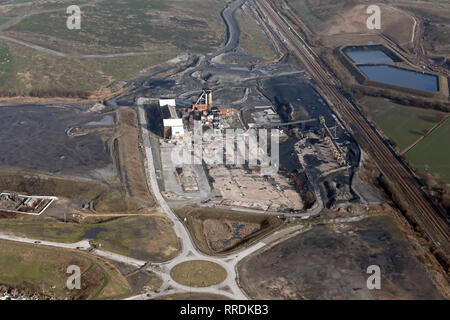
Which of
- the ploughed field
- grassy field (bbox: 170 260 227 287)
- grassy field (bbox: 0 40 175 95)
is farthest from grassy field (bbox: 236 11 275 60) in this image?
grassy field (bbox: 170 260 227 287)

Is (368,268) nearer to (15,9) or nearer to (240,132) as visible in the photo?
(240,132)

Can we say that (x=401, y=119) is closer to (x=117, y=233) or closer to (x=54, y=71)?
(x=117, y=233)

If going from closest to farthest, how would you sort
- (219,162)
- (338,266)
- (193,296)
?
(193,296) → (338,266) → (219,162)

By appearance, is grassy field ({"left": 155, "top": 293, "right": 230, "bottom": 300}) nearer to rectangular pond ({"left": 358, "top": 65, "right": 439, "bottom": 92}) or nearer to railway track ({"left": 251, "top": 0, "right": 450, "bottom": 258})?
railway track ({"left": 251, "top": 0, "right": 450, "bottom": 258})

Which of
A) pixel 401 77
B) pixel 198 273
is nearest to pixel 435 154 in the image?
pixel 401 77

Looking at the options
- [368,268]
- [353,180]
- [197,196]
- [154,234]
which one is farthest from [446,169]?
[154,234]

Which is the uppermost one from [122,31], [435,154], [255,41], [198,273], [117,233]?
[122,31]

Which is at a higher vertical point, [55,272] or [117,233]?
[117,233]
